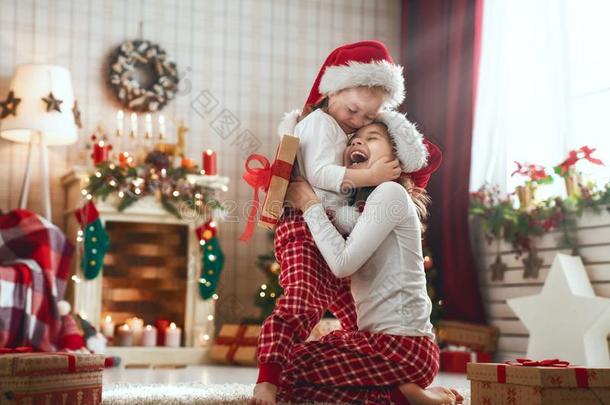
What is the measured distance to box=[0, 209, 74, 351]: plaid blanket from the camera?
12.3 feet

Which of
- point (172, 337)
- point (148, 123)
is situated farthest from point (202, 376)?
point (148, 123)

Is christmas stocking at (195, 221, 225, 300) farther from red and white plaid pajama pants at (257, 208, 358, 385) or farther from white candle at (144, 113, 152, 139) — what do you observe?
red and white plaid pajama pants at (257, 208, 358, 385)

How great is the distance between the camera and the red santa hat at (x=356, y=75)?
2248 millimetres

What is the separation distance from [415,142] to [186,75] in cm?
330

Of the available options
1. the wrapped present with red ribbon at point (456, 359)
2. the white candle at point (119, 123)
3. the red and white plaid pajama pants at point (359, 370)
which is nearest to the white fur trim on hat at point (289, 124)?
the red and white plaid pajama pants at point (359, 370)

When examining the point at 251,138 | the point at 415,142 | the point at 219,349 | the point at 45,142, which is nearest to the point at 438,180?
the point at 251,138

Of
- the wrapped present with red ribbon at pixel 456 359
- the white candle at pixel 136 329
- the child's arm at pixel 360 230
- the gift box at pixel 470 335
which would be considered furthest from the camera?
the white candle at pixel 136 329

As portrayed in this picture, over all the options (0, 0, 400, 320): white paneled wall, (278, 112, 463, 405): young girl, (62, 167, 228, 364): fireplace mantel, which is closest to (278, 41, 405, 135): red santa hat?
(278, 112, 463, 405): young girl

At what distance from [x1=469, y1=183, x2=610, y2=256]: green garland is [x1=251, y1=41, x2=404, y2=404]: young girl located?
189 centimetres

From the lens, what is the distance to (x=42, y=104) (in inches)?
178

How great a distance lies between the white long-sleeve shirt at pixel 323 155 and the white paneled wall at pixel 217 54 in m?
3.01

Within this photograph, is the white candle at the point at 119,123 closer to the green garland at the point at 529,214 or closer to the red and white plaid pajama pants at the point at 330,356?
the green garland at the point at 529,214

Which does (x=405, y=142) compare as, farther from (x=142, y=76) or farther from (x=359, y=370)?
(x=142, y=76)

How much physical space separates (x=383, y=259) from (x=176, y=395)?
2.18ft
